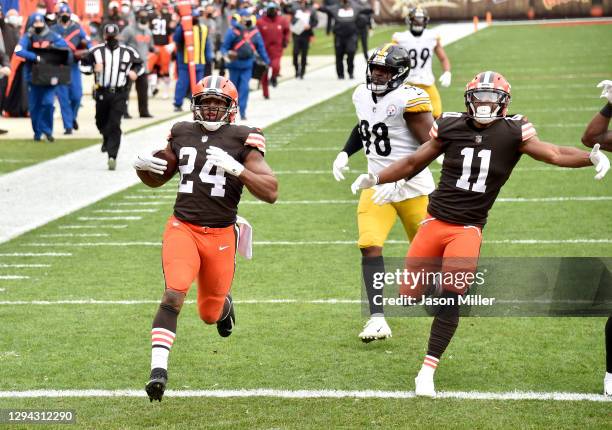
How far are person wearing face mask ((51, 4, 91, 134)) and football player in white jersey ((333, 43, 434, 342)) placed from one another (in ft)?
39.9

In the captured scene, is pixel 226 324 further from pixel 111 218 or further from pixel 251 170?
pixel 111 218

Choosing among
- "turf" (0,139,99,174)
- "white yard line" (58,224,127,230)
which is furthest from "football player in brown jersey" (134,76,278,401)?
"turf" (0,139,99,174)

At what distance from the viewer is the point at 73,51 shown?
64.7 feet

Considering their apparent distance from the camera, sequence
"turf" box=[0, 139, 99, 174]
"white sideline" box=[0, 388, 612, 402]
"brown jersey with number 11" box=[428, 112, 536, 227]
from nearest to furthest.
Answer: "white sideline" box=[0, 388, 612, 402]
"brown jersey with number 11" box=[428, 112, 536, 227]
"turf" box=[0, 139, 99, 174]

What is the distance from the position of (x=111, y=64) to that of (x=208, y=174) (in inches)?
359

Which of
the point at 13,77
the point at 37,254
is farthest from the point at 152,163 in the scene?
the point at 13,77

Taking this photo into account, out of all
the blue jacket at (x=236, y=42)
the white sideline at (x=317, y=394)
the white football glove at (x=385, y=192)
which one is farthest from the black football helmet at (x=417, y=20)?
the white sideline at (x=317, y=394)

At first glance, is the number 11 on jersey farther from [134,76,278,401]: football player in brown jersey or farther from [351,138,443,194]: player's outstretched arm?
[134,76,278,401]: football player in brown jersey

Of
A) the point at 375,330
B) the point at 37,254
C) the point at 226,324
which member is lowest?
the point at 37,254

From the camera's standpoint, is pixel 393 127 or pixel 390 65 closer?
pixel 390 65

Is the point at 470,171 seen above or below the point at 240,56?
above

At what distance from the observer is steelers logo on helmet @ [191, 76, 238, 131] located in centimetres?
691

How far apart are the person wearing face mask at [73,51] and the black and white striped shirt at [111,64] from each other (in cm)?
382

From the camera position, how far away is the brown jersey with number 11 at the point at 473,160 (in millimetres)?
6875
